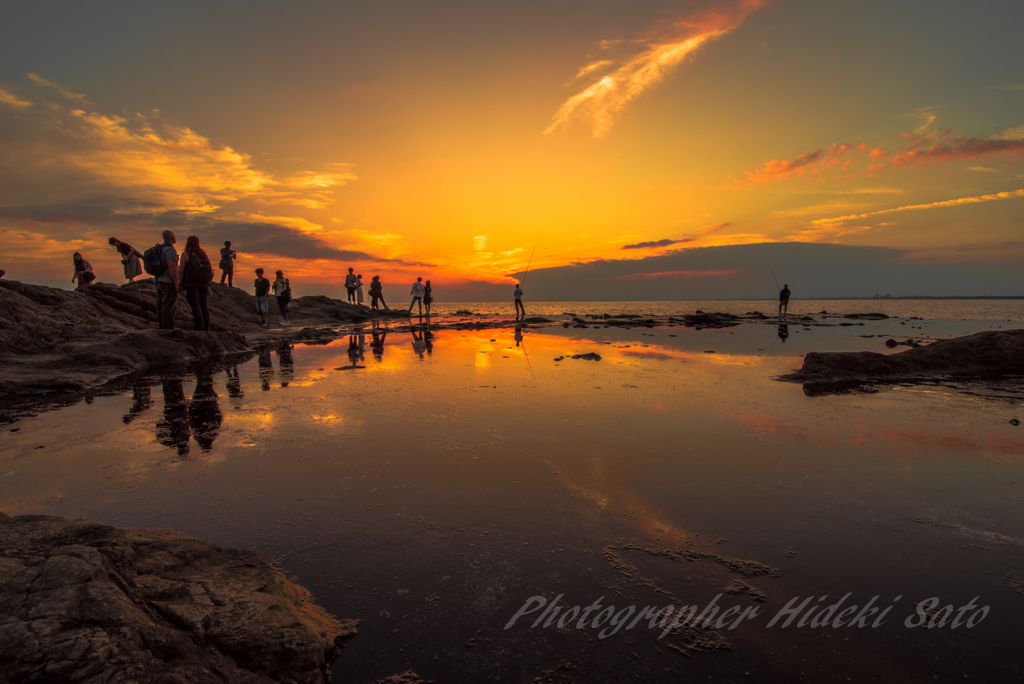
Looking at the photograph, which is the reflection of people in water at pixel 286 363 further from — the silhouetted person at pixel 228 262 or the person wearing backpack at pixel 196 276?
the silhouetted person at pixel 228 262

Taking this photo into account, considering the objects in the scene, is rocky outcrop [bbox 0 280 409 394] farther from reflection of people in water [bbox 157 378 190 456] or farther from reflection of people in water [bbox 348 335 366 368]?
reflection of people in water [bbox 348 335 366 368]

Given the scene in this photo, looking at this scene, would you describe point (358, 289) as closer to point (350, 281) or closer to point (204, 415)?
point (350, 281)

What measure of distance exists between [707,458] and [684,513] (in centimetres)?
135

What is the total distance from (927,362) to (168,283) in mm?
19543

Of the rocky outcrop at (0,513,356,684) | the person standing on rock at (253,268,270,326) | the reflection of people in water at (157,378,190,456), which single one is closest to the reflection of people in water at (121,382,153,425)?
the reflection of people in water at (157,378,190,456)

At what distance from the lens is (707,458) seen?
457 centimetres

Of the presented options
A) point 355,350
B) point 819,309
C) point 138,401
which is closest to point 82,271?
point 355,350

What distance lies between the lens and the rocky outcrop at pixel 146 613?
1558 millimetres

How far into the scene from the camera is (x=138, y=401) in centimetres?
680

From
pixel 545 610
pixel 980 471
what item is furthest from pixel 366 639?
pixel 980 471

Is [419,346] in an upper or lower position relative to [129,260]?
lower

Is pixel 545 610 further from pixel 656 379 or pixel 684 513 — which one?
pixel 656 379

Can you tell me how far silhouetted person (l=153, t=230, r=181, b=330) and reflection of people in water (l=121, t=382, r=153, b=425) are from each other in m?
5.34

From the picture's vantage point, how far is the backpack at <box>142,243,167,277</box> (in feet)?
39.0
